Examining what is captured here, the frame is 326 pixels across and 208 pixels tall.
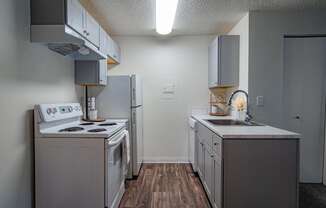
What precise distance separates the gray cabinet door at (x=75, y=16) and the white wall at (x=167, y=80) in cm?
186

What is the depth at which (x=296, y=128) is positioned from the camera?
9.70ft

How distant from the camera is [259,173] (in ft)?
6.07

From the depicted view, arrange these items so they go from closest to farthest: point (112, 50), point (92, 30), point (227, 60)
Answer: point (92, 30) → point (227, 60) → point (112, 50)

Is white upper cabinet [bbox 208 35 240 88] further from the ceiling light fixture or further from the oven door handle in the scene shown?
the oven door handle

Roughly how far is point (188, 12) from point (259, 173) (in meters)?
2.14

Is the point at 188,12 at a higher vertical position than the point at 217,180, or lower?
higher

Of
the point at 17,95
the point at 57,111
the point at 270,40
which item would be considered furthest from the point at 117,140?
the point at 270,40

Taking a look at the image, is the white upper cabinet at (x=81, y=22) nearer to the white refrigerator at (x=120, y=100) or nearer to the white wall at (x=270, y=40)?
the white refrigerator at (x=120, y=100)

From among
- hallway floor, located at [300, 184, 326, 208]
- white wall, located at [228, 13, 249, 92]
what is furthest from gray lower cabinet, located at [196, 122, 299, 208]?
white wall, located at [228, 13, 249, 92]

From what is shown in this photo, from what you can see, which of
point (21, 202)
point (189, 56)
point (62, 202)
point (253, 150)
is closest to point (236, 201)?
point (253, 150)

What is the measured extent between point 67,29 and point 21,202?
4.98 feet

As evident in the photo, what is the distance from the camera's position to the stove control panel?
1.98 meters

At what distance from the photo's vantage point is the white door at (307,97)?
2.89 metres

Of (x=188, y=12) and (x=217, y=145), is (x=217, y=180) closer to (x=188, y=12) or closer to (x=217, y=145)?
(x=217, y=145)
